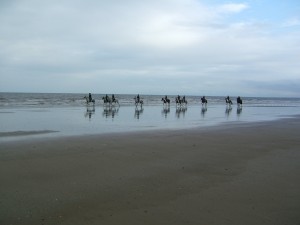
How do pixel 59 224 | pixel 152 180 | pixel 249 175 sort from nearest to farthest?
pixel 59 224 → pixel 152 180 → pixel 249 175

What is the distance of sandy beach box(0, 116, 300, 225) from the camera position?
223 inches

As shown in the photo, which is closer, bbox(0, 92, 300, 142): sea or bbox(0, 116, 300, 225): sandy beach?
bbox(0, 116, 300, 225): sandy beach

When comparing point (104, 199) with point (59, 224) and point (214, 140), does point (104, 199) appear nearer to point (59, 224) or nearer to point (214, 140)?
point (59, 224)

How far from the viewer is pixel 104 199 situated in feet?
21.0

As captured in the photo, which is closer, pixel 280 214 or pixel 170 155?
pixel 280 214

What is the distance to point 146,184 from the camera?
24.3 feet

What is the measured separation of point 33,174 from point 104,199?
233 centimetres

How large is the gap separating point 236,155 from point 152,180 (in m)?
4.09

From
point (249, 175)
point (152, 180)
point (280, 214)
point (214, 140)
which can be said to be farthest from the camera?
point (214, 140)

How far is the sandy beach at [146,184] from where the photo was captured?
566cm

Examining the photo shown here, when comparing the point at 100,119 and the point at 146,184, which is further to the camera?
the point at 100,119

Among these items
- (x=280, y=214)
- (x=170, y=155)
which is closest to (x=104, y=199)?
(x=280, y=214)

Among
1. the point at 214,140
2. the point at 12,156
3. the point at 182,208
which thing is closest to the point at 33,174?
the point at 12,156

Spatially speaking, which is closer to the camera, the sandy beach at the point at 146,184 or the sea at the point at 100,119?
the sandy beach at the point at 146,184
